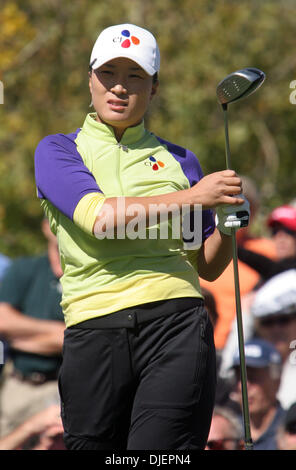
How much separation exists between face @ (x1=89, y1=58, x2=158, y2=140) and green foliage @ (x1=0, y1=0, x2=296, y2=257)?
316 inches

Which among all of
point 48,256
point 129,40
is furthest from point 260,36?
point 129,40

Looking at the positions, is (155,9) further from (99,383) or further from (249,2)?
(99,383)

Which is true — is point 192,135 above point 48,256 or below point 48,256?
above

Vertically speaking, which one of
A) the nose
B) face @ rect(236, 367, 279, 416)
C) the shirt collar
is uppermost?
the nose

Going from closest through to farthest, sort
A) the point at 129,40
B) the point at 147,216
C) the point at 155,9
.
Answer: the point at 147,216 < the point at 129,40 < the point at 155,9

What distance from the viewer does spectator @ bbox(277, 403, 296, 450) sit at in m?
4.61

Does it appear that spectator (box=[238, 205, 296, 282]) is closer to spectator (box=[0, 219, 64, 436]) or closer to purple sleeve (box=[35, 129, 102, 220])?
spectator (box=[0, 219, 64, 436])

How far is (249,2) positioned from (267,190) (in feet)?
10.5

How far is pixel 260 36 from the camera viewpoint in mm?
12289

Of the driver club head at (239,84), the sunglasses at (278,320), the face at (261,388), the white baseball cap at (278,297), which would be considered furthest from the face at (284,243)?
the driver club head at (239,84)

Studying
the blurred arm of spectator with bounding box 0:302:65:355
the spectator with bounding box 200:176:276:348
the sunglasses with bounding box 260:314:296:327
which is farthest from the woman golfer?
the sunglasses with bounding box 260:314:296:327

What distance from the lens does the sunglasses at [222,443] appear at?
→ 15.0 feet

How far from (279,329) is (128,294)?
119 inches

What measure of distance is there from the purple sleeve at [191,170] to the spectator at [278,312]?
238cm
